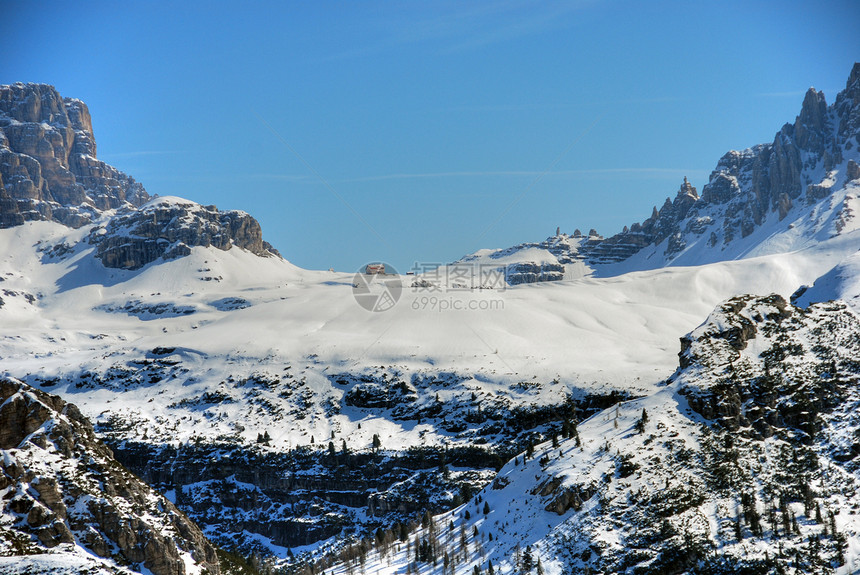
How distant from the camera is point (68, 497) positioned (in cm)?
12925

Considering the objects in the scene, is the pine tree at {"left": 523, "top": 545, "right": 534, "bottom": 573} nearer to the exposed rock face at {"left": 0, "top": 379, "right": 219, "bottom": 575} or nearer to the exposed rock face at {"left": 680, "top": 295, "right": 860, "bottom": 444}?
the exposed rock face at {"left": 680, "top": 295, "right": 860, "bottom": 444}

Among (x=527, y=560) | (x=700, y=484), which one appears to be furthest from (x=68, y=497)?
(x=700, y=484)

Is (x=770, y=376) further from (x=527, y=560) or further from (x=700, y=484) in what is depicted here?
(x=527, y=560)

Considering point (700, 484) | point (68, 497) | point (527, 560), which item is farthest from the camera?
point (700, 484)

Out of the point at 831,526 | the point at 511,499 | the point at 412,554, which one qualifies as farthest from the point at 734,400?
the point at 412,554

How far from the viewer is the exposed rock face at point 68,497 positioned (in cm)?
12312

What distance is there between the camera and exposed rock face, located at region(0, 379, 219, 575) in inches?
4847

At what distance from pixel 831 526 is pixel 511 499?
5771cm

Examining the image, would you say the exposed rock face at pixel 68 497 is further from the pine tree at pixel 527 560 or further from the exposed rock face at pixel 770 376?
the exposed rock face at pixel 770 376

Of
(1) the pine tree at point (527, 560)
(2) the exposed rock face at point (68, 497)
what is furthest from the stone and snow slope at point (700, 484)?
(2) the exposed rock face at point (68, 497)

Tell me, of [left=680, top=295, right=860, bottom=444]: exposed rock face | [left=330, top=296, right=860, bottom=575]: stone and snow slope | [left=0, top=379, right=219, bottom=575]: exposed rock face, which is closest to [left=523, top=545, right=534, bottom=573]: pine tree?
[left=330, top=296, right=860, bottom=575]: stone and snow slope

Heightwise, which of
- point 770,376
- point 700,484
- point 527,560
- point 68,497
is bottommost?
point 527,560

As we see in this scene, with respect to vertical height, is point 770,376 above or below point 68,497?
above

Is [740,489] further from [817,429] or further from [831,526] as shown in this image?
[817,429]
